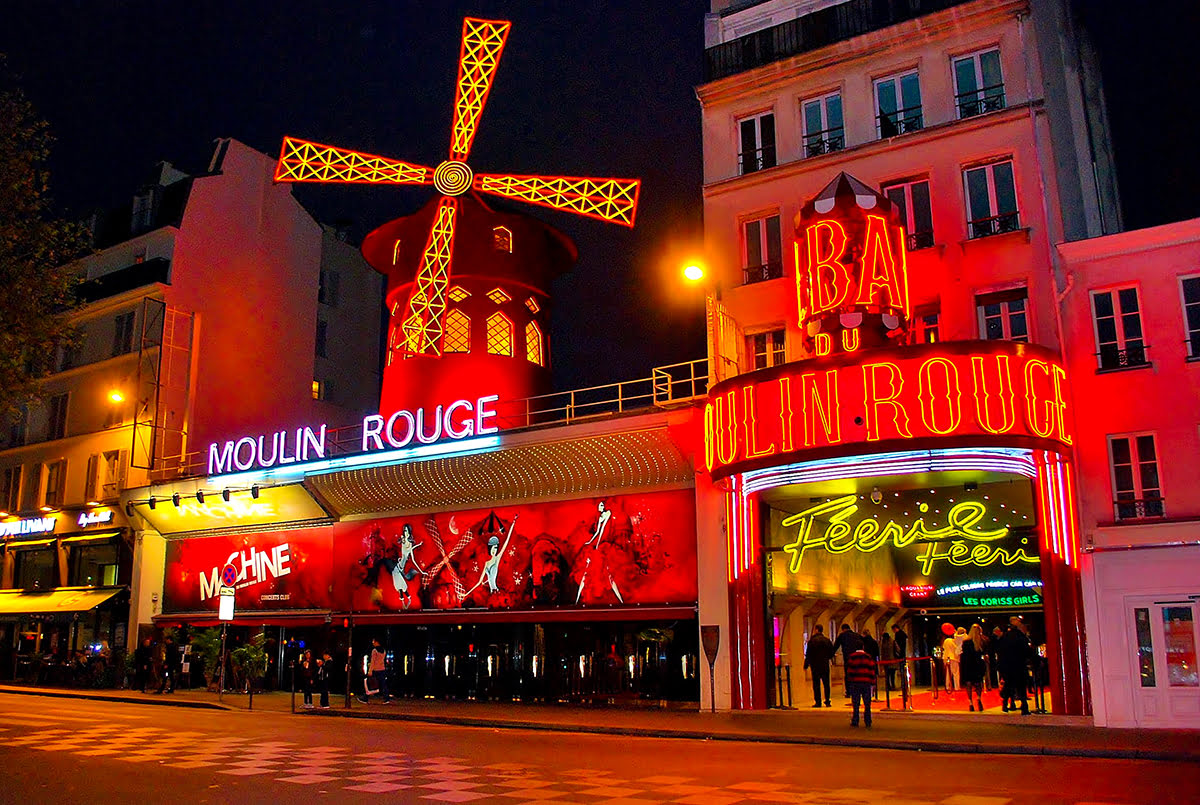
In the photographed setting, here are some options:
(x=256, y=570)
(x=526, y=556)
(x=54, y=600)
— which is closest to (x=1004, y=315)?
(x=526, y=556)

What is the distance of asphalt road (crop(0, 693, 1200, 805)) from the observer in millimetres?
9141

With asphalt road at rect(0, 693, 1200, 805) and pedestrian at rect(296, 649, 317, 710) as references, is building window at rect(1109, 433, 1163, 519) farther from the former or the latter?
pedestrian at rect(296, 649, 317, 710)

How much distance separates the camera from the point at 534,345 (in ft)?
90.2

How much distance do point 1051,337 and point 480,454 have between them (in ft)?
36.7

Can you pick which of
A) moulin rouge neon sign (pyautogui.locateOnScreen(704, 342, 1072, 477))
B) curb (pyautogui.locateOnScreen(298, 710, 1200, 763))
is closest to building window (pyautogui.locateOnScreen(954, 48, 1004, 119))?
moulin rouge neon sign (pyautogui.locateOnScreen(704, 342, 1072, 477))

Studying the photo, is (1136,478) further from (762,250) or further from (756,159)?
(756,159)

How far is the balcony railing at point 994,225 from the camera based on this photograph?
61.1ft

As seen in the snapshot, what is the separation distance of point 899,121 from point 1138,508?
8.45 metres

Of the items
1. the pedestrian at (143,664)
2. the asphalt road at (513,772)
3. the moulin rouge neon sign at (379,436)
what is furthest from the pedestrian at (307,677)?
the pedestrian at (143,664)

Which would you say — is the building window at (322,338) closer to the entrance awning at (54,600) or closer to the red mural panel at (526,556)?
the entrance awning at (54,600)

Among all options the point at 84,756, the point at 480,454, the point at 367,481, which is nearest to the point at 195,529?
the point at 367,481

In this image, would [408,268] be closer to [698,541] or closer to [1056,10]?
[698,541]

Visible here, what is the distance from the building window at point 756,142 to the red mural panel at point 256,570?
1352 centimetres

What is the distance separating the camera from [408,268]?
1081 inches
